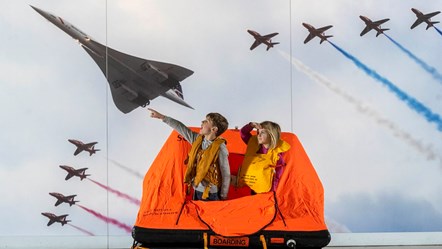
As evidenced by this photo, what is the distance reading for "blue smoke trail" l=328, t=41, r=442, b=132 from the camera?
4188mm

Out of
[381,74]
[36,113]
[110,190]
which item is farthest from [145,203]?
[381,74]

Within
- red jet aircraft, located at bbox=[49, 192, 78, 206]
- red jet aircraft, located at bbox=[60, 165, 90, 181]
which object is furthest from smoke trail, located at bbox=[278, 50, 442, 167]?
red jet aircraft, located at bbox=[49, 192, 78, 206]

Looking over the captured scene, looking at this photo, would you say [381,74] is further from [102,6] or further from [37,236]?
[37,236]

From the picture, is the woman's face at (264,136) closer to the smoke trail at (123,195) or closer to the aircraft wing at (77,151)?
the smoke trail at (123,195)

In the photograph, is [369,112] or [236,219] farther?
[369,112]

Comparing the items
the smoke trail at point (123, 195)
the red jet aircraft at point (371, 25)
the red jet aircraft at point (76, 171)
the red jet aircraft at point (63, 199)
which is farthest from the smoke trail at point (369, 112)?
the red jet aircraft at point (63, 199)

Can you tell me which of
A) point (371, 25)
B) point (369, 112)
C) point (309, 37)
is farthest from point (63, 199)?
point (371, 25)

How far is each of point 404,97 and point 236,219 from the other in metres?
1.81

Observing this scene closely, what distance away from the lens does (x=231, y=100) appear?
163 inches

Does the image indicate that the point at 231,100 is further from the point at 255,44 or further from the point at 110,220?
the point at 110,220

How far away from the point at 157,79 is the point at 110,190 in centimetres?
77

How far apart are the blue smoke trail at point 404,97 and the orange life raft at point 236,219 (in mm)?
1273

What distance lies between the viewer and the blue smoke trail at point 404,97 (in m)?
4.19

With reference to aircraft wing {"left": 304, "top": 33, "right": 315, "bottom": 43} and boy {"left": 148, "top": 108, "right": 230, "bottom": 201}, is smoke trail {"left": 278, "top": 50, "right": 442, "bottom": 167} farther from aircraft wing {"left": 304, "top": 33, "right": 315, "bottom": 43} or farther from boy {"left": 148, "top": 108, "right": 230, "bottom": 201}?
boy {"left": 148, "top": 108, "right": 230, "bottom": 201}
